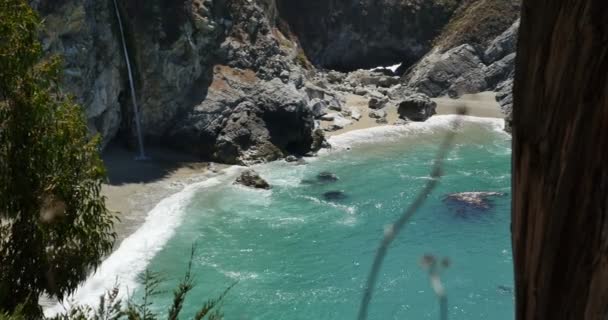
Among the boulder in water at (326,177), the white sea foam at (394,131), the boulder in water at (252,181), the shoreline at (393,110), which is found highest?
the shoreline at (393,110)

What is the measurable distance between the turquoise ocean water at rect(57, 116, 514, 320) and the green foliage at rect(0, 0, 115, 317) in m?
9.45

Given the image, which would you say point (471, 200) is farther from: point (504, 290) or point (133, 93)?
point (133, 93)

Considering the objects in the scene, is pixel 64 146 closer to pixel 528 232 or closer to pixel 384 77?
pixel 528 232

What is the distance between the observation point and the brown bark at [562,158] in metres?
2.34

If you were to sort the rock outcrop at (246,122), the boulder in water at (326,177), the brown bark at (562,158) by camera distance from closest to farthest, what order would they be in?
the brown bark at (562,158), the boulder in water at (326,177), the rock outcrop at (246,122)

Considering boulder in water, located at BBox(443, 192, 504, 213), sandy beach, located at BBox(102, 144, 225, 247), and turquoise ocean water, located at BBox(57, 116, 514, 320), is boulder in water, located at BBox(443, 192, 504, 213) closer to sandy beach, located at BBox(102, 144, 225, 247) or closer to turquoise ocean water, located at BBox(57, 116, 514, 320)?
turquoise ocean water, located at BBox(57, 116, 514, 320)

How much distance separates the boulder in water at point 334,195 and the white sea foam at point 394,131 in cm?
835

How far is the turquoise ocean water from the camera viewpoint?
63.7ft

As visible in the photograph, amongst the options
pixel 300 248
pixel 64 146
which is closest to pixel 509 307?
pixel 300 248

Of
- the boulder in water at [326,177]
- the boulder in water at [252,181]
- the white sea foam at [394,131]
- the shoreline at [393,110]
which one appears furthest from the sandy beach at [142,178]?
the shoreline at [393,110]

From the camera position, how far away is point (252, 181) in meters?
30.3

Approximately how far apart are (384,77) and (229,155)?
2525 centimetres

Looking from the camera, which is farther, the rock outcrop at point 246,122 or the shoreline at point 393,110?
the shoreline at point 393,110

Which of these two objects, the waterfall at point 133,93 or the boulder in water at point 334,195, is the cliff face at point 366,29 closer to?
the waterfall at point 133,93
